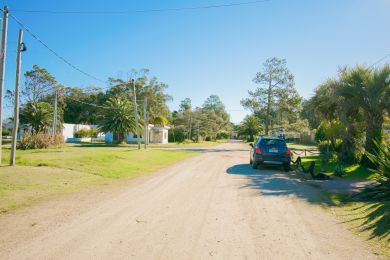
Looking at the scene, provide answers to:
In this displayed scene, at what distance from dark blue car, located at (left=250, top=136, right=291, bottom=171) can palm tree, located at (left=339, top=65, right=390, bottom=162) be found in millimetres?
3791

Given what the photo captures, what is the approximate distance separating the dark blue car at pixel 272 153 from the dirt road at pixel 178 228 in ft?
21.3

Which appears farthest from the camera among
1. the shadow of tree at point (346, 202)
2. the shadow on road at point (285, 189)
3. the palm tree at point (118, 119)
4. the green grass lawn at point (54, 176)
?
the palm tree at point (118, 119)

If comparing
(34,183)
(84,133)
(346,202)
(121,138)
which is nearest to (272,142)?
(346,202)

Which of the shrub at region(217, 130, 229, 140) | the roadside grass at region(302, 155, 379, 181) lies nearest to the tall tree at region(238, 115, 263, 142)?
the shrub at region(217, 130, 229, 140)

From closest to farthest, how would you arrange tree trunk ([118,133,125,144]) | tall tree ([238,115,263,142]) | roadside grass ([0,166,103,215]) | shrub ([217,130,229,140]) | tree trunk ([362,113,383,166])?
roadside grass ([0,166,103,215]) → tree trunk ([362,113,383,166]) → tree trunk ([118,133,125,144]) → tall tree ([238,115,263,142]) → shrub ([217,130,229,140])

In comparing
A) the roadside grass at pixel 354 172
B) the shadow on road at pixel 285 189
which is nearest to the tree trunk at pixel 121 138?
the roadside grass at pixel 354 172

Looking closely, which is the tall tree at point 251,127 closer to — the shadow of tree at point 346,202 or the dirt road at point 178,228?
the shadow of tree at point 346,202

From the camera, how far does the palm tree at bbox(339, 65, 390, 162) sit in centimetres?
1505

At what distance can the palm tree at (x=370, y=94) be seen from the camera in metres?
15.0

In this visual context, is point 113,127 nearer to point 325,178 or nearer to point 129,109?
point 129,109

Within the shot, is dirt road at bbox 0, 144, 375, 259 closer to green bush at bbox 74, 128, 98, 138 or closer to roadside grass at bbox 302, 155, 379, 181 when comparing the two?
roadside grass at bbox 302, 155, 379, 181

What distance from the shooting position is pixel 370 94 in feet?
50.0

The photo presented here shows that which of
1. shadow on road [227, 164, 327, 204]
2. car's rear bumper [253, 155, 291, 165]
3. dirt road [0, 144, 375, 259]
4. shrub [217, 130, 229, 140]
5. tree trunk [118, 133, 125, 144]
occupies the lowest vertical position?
dirt road [0, 144, 375, 259]

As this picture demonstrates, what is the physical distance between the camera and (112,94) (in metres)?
65.2
